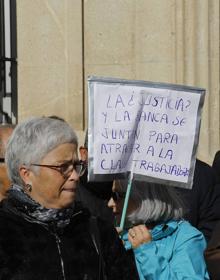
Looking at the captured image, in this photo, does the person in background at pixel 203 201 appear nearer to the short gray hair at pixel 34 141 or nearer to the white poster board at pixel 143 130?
the white poster board at pixel 143 130

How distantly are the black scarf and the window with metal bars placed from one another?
3.97m

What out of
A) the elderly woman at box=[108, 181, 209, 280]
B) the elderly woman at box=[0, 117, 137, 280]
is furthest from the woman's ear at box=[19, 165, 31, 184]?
the elderly woman at box=[108, 181, 209, 280]

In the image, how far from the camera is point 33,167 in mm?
2809

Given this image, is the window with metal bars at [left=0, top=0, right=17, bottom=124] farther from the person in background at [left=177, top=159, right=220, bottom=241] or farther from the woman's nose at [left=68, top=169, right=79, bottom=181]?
the woman's nose at [left=68, top=169, right=79, bottom=181]

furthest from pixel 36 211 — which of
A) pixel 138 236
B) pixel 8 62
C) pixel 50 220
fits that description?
pixel 8 62

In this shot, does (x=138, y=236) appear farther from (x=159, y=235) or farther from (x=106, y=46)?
Answer: (x=106, y=46)

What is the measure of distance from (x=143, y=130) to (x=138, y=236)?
0.46 m

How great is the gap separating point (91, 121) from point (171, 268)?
2.24ft

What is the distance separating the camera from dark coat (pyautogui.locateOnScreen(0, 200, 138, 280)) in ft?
8.76

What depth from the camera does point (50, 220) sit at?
276cm

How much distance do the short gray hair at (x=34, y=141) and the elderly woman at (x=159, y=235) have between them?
1.73 feet

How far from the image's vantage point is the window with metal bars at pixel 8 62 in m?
6.70

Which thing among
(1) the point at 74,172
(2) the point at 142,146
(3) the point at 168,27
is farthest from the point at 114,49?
(1) the point at 74,172

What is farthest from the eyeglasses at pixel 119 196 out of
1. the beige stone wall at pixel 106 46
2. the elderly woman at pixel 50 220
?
the beige stone wall at pixel 106 46
